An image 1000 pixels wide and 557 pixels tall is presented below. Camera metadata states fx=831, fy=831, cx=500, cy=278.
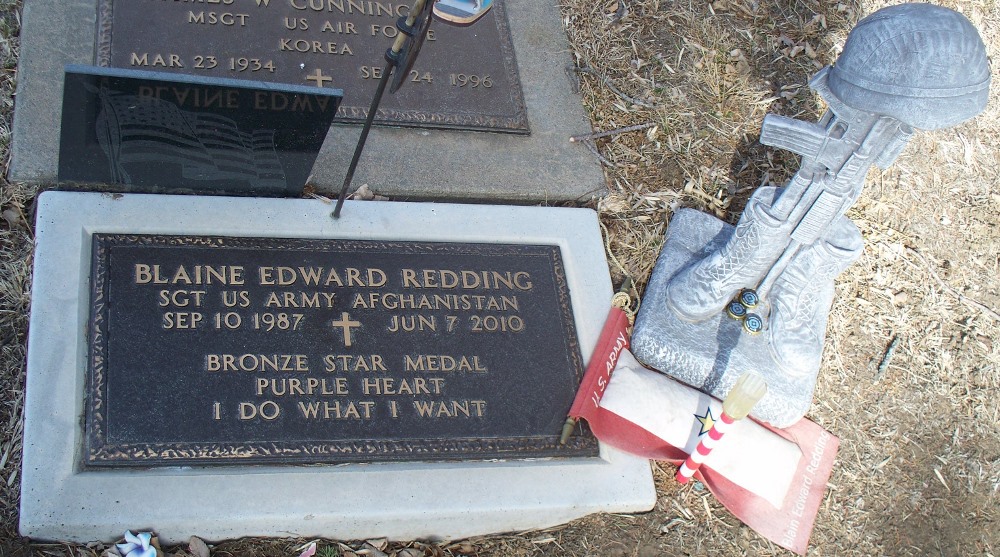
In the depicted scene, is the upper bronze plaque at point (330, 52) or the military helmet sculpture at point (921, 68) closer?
the military helmet sculpture at point (921, 68)

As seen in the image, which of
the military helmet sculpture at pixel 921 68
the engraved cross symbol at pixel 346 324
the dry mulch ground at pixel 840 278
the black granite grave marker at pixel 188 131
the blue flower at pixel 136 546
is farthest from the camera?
the dry mulch ground at pixel 840 278

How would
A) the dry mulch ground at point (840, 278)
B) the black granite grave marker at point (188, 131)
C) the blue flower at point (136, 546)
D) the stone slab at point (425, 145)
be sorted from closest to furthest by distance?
the blue flower at point (136, 546) < the black granite grave marker at point (188, 131) < the dry mulch ground at point (840, 278) < the stone slab at point (425, 145)

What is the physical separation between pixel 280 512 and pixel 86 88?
5.21 feet

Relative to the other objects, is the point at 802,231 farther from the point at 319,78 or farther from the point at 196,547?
the point at 196,547

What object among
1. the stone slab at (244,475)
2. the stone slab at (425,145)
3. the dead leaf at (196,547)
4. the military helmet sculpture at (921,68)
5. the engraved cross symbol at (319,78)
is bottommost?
the dead leaf at (196,547)

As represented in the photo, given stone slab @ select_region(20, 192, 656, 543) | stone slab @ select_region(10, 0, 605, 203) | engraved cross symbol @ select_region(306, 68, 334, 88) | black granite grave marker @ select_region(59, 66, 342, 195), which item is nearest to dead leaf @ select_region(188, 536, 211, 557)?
stone slab @ select_region(20, 192, 656, 543)

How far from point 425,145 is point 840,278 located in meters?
2.25

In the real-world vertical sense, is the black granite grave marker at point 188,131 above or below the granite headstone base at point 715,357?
above

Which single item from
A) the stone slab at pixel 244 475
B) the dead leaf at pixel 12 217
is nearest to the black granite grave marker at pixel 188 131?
the stone slab at pixel 244 475

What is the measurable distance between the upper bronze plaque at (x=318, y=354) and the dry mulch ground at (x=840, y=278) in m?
→ 0.39

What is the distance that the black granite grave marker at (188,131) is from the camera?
2.87 metres

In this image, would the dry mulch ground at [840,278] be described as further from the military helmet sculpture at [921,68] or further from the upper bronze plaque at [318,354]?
the military helmet sculpture at [921,68]

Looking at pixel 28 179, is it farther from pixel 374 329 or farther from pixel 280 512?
pixel 280 512

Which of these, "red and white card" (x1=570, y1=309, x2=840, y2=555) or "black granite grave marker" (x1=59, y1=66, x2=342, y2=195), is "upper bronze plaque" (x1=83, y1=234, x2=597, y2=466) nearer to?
"red and white card" (x1=570, y1=309, x2=840, y2=555)
